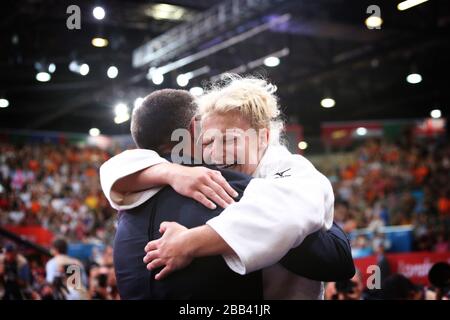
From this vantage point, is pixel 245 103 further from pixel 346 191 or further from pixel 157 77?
pixel 346 191

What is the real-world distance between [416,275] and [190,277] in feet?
23.4

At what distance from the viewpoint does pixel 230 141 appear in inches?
56.6

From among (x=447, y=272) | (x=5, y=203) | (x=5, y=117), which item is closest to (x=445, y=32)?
(x=447, y=272)

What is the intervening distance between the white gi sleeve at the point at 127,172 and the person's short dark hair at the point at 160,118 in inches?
1.5

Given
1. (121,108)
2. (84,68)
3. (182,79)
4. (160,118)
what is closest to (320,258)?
(160,118)

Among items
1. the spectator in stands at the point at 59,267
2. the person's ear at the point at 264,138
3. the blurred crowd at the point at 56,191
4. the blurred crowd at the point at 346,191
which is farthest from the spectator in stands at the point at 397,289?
the blurred crowd at the point at 56,191

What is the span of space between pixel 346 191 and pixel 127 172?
12.9 meters

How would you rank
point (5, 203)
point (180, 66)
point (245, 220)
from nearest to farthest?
point (245, 220), point (180, 66), point (5, 203)

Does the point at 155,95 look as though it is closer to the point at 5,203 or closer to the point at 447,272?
the point at 447,272

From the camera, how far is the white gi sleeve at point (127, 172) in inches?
52.0

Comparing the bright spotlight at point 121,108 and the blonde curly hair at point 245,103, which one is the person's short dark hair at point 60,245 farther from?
the bright spotlight at point 121,108

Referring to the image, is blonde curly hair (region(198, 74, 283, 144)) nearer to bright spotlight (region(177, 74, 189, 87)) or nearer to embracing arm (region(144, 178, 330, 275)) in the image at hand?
embracing arm (region(144, 178, 330, 275))

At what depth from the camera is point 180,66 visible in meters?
9.74
